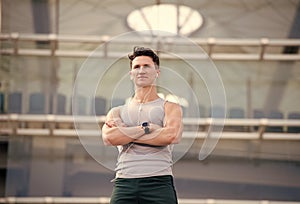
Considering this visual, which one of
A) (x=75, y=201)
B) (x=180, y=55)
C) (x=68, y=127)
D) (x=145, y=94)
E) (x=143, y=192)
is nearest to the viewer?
(x=143, y=192)

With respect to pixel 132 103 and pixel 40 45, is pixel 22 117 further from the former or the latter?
pixel 132 103

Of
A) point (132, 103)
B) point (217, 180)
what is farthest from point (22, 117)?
point (132, 103)

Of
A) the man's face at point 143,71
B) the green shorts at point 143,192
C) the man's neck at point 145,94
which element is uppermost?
the man's face at point 143,71

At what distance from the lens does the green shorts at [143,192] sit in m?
2.08

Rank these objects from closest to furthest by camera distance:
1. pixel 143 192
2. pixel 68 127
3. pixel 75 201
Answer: pixel 143 192
pixel 75 201
pixel 68 127

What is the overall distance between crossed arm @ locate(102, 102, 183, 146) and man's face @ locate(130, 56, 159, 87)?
11cm

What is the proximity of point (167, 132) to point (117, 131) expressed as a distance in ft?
0.57

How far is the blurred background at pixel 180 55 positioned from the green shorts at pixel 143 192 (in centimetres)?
301

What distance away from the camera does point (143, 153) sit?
2143 mm

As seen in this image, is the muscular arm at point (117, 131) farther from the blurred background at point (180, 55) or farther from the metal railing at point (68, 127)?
the metal railing at point (68, 127)

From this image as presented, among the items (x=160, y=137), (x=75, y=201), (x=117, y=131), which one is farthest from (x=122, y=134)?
(x=75, y=201)

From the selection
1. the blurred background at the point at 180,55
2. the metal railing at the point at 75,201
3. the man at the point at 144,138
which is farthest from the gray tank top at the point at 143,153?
the metal railing at the point at 75,201

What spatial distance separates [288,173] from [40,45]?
7.86 feet

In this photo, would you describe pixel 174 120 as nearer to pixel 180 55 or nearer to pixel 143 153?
pixel 143 153
